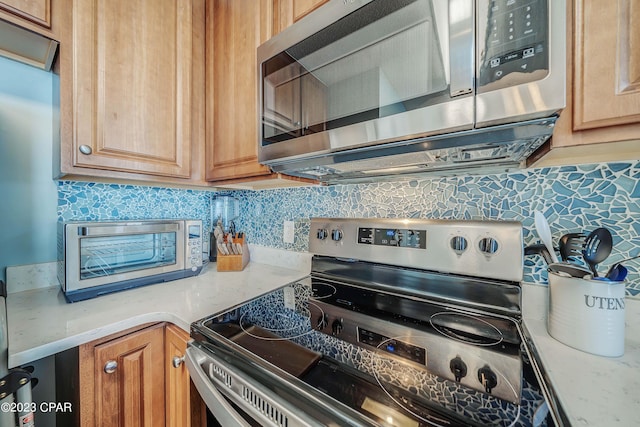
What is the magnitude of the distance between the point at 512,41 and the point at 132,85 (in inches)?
49.3

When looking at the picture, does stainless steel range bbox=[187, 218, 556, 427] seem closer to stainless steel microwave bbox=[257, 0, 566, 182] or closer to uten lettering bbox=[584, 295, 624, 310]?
uten lettering bbox=[584, 295, 624, 310]

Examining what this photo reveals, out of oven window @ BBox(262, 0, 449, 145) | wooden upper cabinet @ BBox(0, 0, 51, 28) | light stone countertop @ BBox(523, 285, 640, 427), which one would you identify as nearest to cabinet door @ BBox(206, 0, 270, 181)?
oven window @ BBox(262, 0, 449, 145)

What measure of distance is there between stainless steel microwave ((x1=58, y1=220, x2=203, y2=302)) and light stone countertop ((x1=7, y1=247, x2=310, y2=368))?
45 millimetres

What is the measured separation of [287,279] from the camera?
1144 millimetres

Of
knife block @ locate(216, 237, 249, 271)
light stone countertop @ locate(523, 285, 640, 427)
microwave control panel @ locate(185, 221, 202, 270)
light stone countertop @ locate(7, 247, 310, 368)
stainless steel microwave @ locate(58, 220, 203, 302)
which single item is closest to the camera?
light stone countertop @ locate(523, 285, 640, 427)

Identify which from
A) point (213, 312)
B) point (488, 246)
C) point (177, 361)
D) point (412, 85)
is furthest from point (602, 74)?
point (177, 361)

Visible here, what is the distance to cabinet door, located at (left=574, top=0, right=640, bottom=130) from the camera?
0.44 m

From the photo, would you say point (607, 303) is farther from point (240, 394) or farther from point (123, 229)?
point (123, 229)

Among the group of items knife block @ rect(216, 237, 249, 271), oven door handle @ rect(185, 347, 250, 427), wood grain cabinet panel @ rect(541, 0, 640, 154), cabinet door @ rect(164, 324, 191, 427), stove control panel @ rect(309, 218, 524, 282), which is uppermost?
wood grain cabinet panel @ rect(541, 0, 640, 154)

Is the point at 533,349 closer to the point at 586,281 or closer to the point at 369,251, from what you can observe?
the point at 586,281

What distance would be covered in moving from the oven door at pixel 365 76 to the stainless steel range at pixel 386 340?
395 millimetres

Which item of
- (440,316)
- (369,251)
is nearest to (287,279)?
(369,251)

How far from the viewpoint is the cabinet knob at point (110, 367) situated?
0.70 meters

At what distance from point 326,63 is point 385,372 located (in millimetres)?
833
